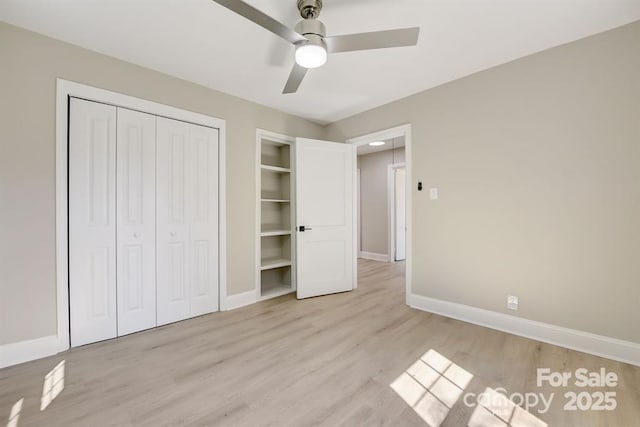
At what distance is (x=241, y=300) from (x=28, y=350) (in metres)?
1.76

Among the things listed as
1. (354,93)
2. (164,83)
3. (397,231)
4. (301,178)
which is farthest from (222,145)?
(397,231)

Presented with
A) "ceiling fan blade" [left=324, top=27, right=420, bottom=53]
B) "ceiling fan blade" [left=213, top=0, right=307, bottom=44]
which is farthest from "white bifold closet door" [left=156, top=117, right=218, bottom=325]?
"ceiling fan blade" [left=324, top=27, right=420, bottom=53]

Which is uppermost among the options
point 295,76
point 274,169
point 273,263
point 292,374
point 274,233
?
point 295,76

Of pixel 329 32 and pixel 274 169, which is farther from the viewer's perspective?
pixel 274 169

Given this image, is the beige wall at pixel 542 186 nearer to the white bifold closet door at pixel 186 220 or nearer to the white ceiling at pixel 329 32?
the white ceiling at pixel 329 32

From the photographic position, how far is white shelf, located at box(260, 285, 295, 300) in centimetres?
356

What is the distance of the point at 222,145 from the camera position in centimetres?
313

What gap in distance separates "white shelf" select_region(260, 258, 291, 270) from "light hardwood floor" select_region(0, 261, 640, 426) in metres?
0.81

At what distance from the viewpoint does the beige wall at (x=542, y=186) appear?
2033 mm

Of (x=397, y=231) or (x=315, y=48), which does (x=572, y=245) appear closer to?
(x=315, y=48)

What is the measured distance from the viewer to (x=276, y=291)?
12.4 ft

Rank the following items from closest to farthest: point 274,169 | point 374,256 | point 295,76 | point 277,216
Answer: point 295,76 < point 274,169 < point 277,216 < point 374,256

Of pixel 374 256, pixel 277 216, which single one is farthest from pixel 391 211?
pixel 277 216

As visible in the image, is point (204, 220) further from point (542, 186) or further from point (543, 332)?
point (543, 332)
